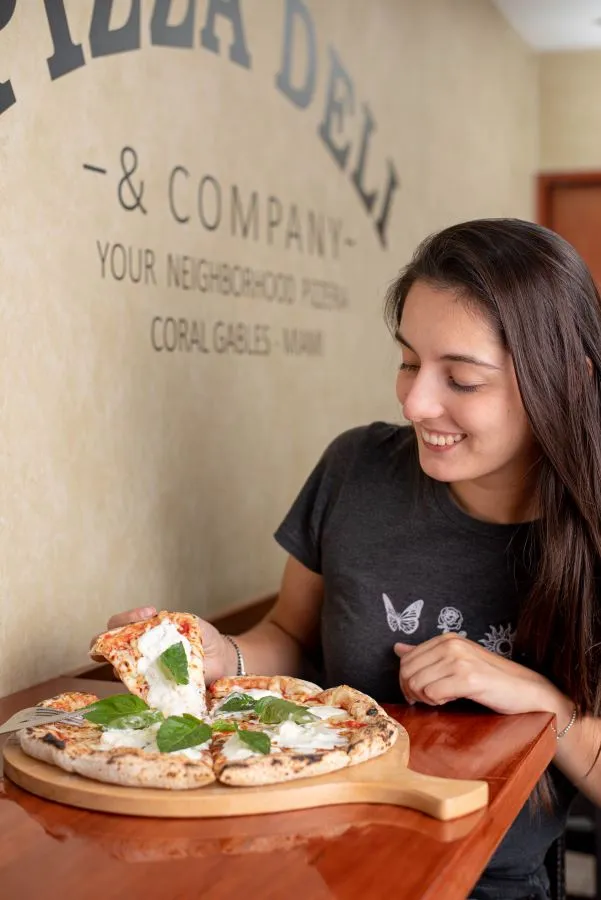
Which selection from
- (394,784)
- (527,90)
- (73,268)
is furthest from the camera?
(527,90)

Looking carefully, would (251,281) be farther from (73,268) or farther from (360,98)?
(360,98)

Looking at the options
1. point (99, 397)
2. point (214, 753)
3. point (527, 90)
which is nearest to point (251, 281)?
point (99, 397)

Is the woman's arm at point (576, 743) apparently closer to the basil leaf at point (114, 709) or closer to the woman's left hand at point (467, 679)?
the woman's left hand at point (467, 679)

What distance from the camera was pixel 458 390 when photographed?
1394mm

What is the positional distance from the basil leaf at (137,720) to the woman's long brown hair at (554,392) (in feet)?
1.77

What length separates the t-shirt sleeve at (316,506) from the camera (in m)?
1.68

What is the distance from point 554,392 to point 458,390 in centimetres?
12

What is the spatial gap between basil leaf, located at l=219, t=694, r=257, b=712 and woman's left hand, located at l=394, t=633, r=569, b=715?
0.73 ft

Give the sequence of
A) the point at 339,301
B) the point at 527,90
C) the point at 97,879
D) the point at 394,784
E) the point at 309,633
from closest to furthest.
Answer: the point at 97,879 < the point at 394,784 < the point at 309,633 < the point at 339,301 < the point at 527,90

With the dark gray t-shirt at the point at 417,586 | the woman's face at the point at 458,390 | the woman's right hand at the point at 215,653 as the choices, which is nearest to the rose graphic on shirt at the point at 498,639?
the dark gray t-shirt at the point at 417,586

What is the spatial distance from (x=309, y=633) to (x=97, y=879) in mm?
877

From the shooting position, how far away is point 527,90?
4.48 m

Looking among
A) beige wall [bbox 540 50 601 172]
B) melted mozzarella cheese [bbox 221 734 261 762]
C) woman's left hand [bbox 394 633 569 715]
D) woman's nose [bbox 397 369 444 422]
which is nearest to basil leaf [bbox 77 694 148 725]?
melted mozzarella cheese [bbox 221 734 261 762]

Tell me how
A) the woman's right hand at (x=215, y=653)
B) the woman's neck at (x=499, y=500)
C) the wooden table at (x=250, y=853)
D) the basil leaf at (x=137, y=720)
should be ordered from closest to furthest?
the wooden table at (x=250, y=853) → the basil leaf at (x=137, y=720) → the woman's right hand at (x=215, y=653) → the woman's neck at (x=499, y=500)
